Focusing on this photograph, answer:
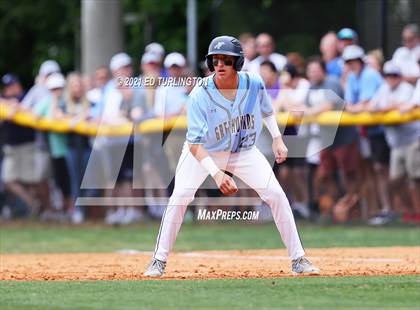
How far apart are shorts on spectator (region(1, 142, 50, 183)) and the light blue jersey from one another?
10.0 meters

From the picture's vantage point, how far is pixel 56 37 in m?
28.4

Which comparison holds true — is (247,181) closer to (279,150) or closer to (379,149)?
(279,150)

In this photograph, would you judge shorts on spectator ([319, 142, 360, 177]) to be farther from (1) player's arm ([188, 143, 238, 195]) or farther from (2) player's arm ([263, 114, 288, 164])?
(1) player's arm ([188, 143, 238, 195])

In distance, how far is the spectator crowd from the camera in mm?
16781

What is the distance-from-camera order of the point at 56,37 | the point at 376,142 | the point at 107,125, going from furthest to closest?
the point at 56,37, the point at 107,125, the point at 376,142

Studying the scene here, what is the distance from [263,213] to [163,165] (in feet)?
5.84

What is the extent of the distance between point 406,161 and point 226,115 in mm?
7178

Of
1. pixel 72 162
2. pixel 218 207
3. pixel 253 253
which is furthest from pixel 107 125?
pixel 253 253

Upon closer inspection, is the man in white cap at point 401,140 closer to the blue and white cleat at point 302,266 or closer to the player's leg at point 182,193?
the blue and white cleat at point 302,266

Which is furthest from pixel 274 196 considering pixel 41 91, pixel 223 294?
pixel 41 91

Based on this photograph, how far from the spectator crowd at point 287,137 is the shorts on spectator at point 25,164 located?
Answer: 3 centimetres

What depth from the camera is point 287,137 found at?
1670 centimetres

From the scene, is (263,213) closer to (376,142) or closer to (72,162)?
(376,142)

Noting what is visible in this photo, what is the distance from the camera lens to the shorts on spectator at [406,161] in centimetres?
1658
